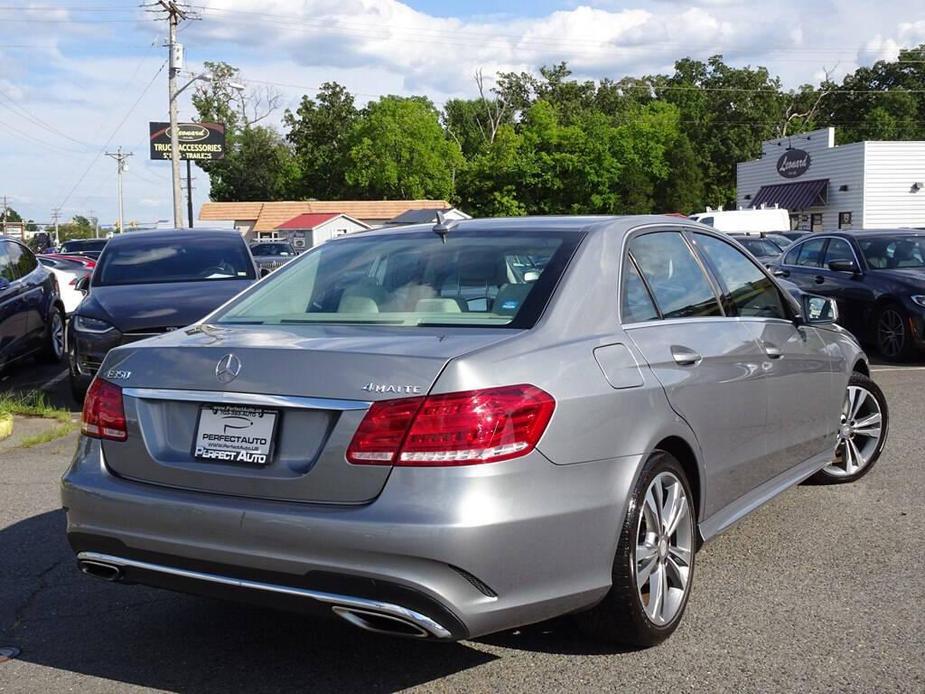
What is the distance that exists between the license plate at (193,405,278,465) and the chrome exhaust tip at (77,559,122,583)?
0.57 metres

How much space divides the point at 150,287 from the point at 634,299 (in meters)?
7.08

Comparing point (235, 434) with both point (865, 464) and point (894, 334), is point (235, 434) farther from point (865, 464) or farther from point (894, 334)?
point (894, 334)

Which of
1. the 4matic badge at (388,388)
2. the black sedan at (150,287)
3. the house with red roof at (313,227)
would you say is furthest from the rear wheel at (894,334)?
the house with red roof at (313,227)

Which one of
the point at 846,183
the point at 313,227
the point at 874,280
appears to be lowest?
the point at 313,227

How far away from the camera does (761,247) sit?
23.2 meters

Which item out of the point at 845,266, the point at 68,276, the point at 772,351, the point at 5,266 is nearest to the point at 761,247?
the point at 845,266

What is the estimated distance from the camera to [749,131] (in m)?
86.9

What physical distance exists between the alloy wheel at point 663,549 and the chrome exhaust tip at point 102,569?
72.7 inches

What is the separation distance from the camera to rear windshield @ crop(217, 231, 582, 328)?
3.96 metres

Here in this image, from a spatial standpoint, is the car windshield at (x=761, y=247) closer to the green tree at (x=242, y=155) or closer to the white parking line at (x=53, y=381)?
the white parking line at (x=53, y=381)

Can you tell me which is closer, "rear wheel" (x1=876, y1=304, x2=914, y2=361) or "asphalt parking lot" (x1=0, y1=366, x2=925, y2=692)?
"asphalt parking lot" (x1=0, y1=366, x2=925, y2=692)

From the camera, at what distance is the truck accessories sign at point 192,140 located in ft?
196

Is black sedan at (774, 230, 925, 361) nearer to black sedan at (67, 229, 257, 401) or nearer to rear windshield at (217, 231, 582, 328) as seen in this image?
black sedan at (67, 229, 257, 401)

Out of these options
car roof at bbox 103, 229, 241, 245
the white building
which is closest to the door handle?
car roof at bbox 103, 229, 241, 245
